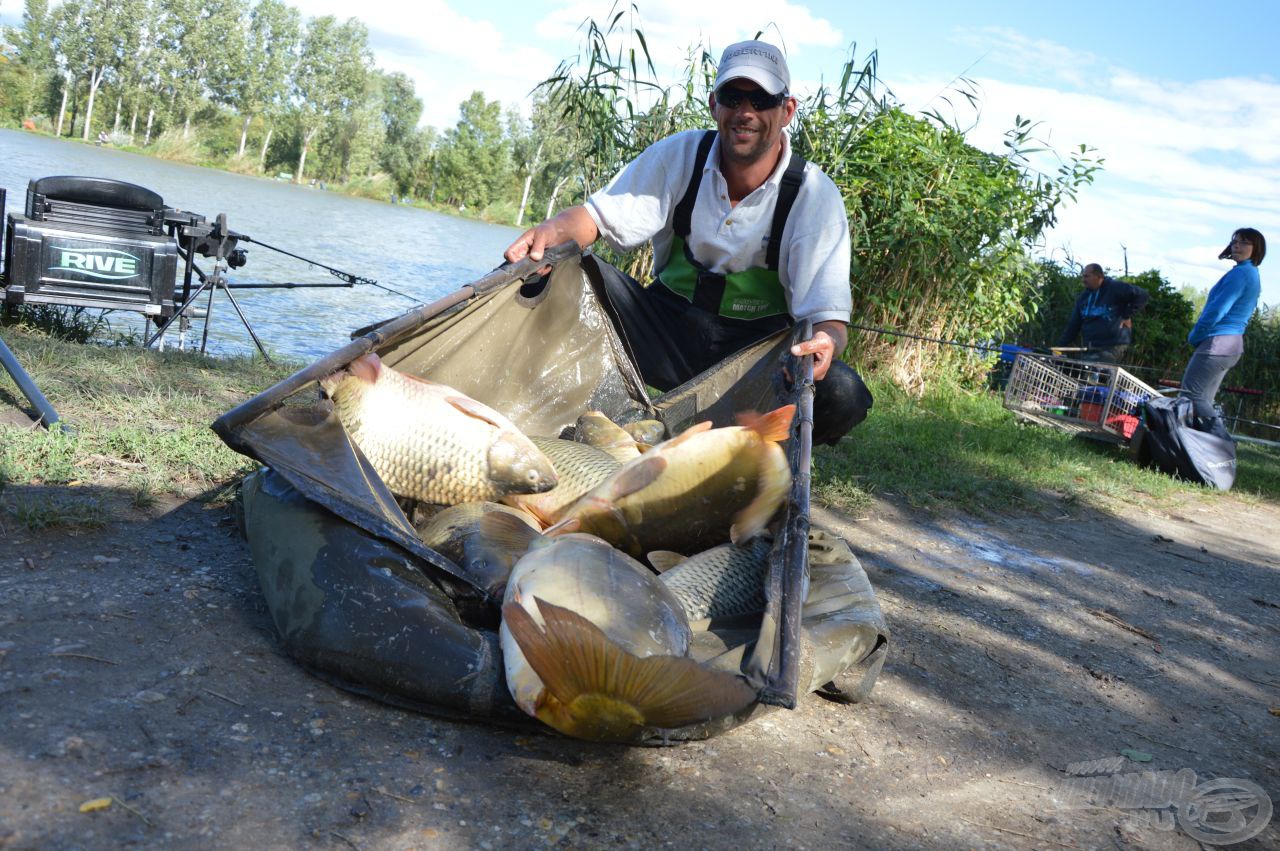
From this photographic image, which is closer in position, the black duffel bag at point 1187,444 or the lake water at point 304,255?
the black duffel bag at point 1187,444

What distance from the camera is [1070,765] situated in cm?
261

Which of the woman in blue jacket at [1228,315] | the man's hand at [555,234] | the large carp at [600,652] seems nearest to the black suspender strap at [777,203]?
the man's hand at [555,234]

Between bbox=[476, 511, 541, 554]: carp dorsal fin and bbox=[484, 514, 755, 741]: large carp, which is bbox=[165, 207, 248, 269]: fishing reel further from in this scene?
bbox=[484, 514, 755, 741]: large carp

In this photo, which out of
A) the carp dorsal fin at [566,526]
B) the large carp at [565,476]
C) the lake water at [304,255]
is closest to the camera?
the carp dorsal fin at [566,526]

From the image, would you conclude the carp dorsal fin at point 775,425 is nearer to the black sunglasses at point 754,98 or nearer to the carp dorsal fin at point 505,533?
the carp dorsal fin at point 505,533

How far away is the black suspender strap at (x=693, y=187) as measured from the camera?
415 cm

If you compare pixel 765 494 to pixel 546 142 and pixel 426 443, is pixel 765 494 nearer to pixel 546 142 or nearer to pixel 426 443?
pixel 426 443

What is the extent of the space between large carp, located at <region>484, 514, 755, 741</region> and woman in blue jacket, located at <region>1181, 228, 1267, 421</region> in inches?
309

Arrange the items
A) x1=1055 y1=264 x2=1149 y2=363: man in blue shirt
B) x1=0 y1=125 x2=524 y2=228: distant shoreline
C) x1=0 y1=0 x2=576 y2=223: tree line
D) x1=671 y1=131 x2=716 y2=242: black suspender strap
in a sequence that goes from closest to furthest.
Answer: x1=671 y1=131 x2=716 y2=242: black suspender strap → x1=1055 y1=264 x2=1149 y2=363: man in blue shirt → x1=0 y1=125 x2=524 y2=228: distant shoreline → x1=0 y1=0 x2=576 y2=223: tree line

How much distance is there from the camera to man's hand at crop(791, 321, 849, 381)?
3.43 m

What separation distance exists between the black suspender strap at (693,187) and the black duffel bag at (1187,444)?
562cm

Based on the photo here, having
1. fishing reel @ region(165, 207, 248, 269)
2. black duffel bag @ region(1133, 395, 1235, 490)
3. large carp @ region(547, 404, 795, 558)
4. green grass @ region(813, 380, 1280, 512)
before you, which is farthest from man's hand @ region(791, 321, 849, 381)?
black duffel bag @ region(1133, 395, 1235, 490)

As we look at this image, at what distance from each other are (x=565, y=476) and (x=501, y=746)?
1127 millimetres

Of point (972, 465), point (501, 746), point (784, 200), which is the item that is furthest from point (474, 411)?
point (972, 465)
